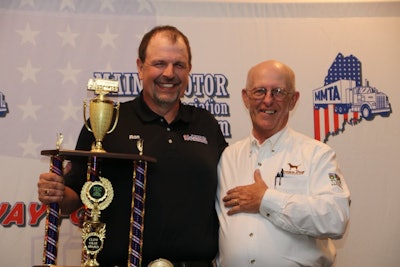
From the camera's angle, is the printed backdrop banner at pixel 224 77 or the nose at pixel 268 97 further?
the printed backdrop banner at pixel 224 77

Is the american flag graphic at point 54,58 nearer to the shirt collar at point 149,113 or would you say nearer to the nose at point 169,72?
the shirt collar at point 149,113

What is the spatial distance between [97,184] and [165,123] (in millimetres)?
537

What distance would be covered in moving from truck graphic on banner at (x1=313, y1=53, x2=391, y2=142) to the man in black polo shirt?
980 mm

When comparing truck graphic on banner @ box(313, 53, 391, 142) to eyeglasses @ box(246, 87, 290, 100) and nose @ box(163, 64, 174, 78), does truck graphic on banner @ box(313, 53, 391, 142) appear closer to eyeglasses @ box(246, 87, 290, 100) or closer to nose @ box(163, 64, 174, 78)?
eyeglasses @ box(246, 87, 290, 100)

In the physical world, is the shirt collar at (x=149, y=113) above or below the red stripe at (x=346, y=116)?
below

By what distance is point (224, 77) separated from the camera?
3.02 metres

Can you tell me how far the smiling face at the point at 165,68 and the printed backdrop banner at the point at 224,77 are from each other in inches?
29.6

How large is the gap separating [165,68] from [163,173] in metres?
0.47

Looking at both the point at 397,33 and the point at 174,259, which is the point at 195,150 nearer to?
the point at 174,259

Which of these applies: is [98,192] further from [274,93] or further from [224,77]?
[224,77]

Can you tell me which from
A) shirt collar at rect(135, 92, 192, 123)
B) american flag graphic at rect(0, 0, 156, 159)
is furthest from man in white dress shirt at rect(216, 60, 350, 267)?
american flag graphic at rect(0, 0, 156, 159)

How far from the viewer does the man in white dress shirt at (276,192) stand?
207cm

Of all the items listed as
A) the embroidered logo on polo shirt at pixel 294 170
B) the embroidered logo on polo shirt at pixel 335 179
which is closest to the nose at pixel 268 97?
the embroidered logo on polo shirt at pixel 294 170

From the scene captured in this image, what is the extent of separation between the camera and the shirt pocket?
2.20m
